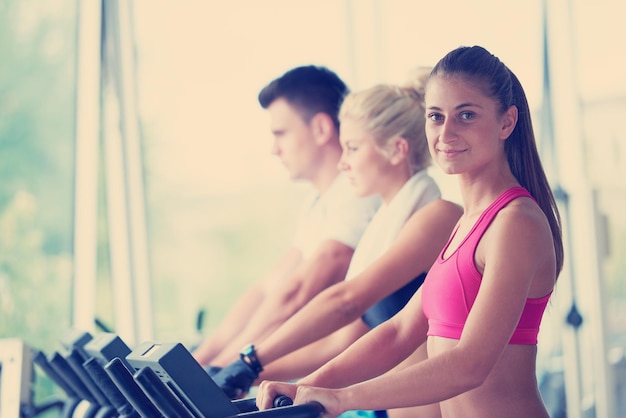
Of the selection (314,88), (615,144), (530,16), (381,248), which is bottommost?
(381,248)

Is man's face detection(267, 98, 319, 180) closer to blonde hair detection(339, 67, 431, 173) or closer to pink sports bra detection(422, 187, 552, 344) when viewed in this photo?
blonde hair detection(339, 67, 431, 173)

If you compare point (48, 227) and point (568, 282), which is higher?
point (48, 227)

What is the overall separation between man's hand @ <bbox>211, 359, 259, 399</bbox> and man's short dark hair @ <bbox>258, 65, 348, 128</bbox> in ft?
3.08

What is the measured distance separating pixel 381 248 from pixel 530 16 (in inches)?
75.2

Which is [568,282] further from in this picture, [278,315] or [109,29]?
[109,29]

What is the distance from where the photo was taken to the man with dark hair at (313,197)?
2639 mm

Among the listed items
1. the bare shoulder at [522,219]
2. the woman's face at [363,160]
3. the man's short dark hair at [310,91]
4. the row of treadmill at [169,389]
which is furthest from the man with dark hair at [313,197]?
the bare shoulder at [522,219]

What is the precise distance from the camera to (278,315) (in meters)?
2.74

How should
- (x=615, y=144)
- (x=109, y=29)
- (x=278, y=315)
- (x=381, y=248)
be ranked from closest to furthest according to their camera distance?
(x=381, y=248) < (x=278, y=315) < (x=615, y=144) < (x=109, y=29)

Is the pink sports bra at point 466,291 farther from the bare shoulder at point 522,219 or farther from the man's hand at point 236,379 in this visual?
the man's hand at point 236,379

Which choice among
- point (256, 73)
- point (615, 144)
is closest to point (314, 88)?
point (256, 73)

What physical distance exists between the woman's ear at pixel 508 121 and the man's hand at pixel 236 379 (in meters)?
0.99

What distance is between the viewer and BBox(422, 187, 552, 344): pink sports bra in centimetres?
155

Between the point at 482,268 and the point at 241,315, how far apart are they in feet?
5.87
